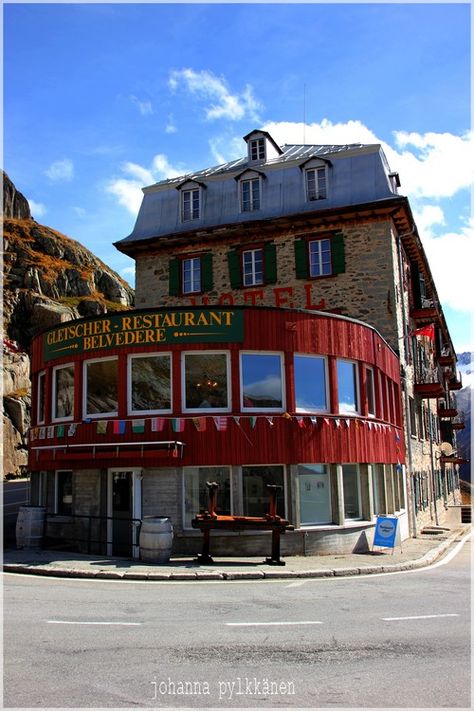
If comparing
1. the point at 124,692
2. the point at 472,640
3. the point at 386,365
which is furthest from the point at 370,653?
the point at 386,365

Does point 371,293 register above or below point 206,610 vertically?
above

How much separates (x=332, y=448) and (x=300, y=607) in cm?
727

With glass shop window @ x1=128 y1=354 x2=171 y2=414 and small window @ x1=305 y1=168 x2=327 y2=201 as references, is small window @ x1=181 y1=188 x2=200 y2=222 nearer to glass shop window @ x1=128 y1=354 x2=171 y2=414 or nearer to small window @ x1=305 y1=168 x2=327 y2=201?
small window @ x1=305 y1=168 x2=327 y2=201

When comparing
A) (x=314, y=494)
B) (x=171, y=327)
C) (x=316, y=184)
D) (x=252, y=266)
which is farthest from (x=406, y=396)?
(x=171, y=327)

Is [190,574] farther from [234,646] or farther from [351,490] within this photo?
[351,490]

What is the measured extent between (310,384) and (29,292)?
55438mm

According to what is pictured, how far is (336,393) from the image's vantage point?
56.9ft

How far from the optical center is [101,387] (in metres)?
16.9

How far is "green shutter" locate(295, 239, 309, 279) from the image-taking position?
25.4 meters

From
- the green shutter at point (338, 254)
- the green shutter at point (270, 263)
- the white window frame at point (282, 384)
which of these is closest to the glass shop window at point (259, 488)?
the white window frame at point (282, 384)

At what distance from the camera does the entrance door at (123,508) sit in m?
15.6

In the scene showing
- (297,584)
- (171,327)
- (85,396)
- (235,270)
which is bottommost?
(297,584)

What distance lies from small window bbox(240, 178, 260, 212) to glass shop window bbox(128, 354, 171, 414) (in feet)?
41.8

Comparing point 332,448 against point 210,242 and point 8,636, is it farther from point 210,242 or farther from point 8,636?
point 210,242
